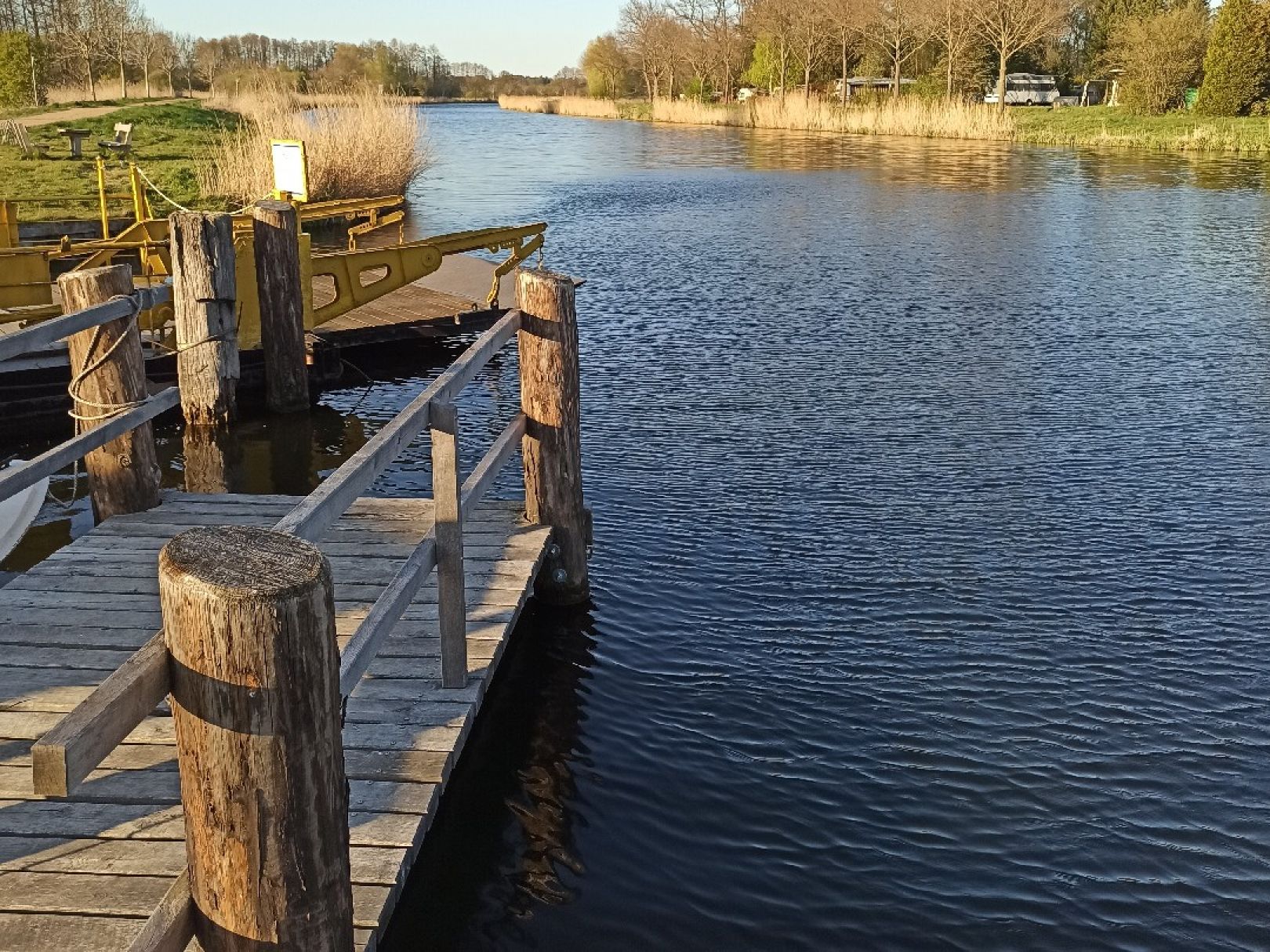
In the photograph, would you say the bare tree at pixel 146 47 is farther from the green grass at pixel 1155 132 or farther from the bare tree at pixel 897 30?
the green grass at pixel 1155 132

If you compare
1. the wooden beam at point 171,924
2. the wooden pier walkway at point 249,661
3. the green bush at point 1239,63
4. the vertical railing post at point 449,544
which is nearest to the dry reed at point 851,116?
the green bush at point 1239,63

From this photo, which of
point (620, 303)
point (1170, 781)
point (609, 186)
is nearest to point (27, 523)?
point (1170, 781)

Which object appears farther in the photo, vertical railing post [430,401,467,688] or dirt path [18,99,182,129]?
dirt path [18,99,182,129]

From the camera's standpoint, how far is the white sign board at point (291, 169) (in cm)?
1322

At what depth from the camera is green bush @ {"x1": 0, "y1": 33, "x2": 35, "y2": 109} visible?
153ft

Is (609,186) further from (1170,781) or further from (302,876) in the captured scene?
(302,876)

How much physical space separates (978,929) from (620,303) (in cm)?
1328

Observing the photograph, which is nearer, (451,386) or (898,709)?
(451,386)

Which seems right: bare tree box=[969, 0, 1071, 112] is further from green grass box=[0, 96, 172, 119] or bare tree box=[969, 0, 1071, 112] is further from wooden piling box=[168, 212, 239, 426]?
wooden piling box=[168, 212, 239, 426]

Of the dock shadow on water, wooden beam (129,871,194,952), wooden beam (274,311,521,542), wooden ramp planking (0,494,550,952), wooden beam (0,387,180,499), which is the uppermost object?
wooden beam (274,311,521,542)

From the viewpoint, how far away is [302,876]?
2967mm

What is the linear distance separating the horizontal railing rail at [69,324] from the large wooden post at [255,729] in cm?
289

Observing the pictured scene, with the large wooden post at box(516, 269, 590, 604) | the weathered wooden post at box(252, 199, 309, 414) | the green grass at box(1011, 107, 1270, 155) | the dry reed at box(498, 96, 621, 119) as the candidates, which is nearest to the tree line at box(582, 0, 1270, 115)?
the green grass at box(1011, 107, 1270, 155)

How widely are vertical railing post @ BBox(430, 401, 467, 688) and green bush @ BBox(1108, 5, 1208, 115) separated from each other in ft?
179
